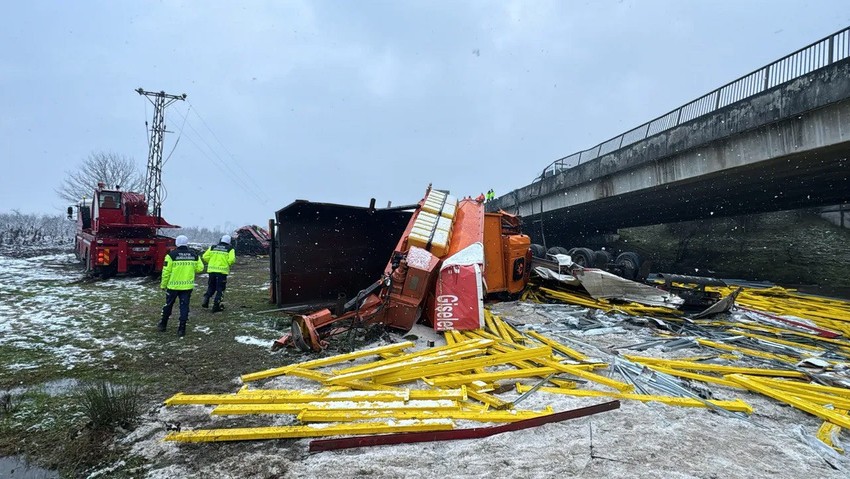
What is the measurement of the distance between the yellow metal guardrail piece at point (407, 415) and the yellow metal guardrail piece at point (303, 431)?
0.39ft

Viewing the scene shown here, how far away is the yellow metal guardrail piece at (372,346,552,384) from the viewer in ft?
13.4

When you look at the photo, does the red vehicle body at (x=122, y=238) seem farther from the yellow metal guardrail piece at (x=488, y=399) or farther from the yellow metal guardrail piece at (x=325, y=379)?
the yellow metal guardrail piece at (x=488, y=399)

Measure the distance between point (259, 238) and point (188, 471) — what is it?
23.0 metres

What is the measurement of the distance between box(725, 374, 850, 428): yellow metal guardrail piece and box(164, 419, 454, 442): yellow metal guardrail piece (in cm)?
323

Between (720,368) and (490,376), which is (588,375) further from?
(720,368)

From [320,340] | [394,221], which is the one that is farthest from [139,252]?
[320,340]

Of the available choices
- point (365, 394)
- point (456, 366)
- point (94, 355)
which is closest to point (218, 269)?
point (94, 355)

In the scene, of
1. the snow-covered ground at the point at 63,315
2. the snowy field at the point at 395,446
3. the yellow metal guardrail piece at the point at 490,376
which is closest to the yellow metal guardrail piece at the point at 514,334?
the snowy field at the point at 395,446

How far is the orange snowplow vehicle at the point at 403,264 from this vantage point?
18.9ft

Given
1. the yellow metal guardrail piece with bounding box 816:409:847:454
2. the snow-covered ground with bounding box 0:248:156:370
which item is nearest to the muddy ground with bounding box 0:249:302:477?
the snow-covered ground with bounding box 0:248:156:370

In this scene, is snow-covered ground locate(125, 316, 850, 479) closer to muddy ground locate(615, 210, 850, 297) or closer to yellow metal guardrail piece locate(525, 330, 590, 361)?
yellow metal guardrail piece locate(525, 330, 590, 361)

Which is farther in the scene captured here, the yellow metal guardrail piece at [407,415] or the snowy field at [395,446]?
the yellow metal guardrail piece at [407,415]

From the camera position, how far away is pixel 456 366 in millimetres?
4289

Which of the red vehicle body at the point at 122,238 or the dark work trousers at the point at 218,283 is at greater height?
the red vehicle body at the point at 122,238
